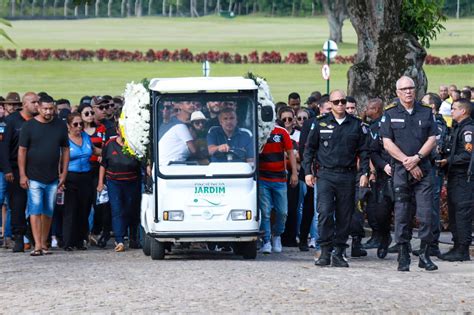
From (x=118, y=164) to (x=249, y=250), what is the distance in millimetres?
2482

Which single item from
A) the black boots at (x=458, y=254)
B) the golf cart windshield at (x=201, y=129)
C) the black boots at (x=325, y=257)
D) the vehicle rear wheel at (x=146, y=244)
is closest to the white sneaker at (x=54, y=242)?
the vehicle rear wheel at (x=146, y=244)

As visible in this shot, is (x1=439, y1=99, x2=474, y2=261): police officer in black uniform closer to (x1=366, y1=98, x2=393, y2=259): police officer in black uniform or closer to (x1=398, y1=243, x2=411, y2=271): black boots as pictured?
(x1=366, y1=98, x2=393, y2=259): police officer in black uniform

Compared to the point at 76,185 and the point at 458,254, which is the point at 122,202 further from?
the point at 458,254

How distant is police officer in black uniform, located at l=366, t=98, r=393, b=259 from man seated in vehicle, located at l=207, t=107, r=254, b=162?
1.49 meters

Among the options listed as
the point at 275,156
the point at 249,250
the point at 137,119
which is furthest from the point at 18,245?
the point at 275,156

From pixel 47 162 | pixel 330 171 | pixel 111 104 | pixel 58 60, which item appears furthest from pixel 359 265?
pixel 58 60

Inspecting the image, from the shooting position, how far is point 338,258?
1500 centimetres

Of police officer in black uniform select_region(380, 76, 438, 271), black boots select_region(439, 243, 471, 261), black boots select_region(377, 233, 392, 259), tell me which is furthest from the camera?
black boots select_region(377, 233, 392, 259)

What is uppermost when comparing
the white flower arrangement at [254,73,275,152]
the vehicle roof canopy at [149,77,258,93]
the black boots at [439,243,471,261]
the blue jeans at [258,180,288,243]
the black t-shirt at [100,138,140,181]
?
the vehicle roof canopy at [149,77,258,93]

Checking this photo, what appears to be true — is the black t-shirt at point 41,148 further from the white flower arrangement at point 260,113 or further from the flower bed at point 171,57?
the flower bed at point 171,57

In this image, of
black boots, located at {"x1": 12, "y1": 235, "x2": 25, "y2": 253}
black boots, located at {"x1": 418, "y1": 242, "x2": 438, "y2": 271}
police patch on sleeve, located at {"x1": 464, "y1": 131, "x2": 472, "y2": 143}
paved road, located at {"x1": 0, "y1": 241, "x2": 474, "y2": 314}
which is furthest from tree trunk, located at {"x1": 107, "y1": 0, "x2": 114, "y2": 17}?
black boots, located at {"x1": 418, "y1": 242, "x2": 438, "y2": 271}

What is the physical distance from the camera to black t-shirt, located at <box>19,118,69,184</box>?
1656 cm

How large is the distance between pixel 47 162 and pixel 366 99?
33.6ft

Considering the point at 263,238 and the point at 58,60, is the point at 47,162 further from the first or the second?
the point at 58,60
